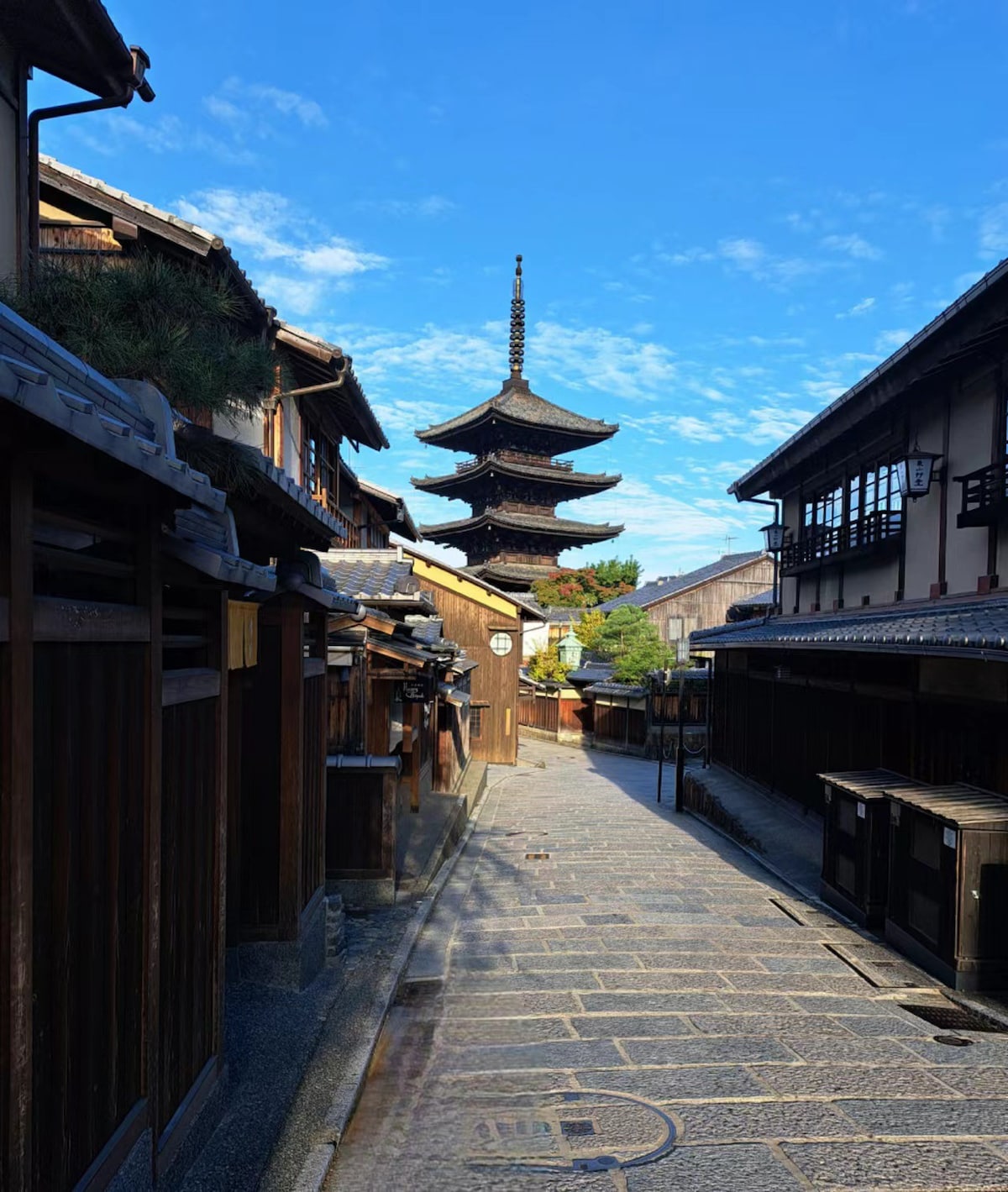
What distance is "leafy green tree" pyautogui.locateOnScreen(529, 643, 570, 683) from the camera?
1636 inches

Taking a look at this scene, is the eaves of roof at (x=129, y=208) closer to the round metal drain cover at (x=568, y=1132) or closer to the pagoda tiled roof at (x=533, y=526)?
the round metal drain cover at (x=568, y=1132)

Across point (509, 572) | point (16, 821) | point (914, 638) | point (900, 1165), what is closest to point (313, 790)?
point (16, 821)

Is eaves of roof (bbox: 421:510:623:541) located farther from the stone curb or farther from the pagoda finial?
the stone curb

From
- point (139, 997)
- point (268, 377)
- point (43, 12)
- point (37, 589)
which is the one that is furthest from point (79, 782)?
point (43, 12)

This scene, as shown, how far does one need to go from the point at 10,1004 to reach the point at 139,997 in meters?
1.31

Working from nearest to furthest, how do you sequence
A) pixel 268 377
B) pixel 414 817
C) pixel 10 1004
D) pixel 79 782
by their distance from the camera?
1. pixel 10 1004
2. pixel 79 782
3. pixel 268 377
4. pixel 414 817

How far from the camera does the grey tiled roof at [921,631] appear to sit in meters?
7.80

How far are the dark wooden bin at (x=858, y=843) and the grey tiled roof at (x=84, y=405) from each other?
8771mm

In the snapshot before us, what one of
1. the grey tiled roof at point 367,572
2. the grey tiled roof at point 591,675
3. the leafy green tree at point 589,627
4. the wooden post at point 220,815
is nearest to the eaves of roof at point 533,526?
the leafy green tree at point 589,627

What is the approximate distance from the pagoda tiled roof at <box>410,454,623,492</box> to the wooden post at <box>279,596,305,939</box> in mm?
38813

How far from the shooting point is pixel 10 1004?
2.80 metres

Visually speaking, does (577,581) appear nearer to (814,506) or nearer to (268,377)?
(814,506)

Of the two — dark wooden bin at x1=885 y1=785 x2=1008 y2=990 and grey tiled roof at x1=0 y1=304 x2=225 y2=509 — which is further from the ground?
grey tiled roof at x1=0 y1=304 x2=225 y2=509

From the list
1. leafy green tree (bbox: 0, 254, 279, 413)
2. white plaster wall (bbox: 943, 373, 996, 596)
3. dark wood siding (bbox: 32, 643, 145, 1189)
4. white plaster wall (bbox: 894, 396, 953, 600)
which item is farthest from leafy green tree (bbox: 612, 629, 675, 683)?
dark wood siding (bbox: 32, 643, 145, 1189)
